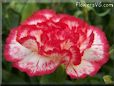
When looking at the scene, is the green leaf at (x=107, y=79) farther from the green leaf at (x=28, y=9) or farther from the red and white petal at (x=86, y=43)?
the green leaf at (x=28, y=9)

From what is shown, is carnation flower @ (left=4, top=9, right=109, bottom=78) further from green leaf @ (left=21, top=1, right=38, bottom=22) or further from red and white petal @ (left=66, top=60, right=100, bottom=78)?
green leaf @ (left=21, top=1, right=38, bottom=22)

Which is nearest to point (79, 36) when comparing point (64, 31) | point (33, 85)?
point (64, 31)

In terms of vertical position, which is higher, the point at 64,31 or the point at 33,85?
the point at 64,31

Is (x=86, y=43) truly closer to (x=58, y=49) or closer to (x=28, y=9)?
(x=58, y=49)

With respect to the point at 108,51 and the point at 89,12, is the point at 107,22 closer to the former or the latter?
the point at 89,12

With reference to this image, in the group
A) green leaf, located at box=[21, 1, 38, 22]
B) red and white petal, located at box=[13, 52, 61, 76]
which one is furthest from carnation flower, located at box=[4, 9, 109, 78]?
green leaf, located at box=[21, 1, 38, 22]

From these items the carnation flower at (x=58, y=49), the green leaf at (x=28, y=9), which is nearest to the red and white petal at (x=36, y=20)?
the carnation flower at (x=58, y=49)

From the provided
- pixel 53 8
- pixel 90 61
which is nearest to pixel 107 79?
pixel 90 61
